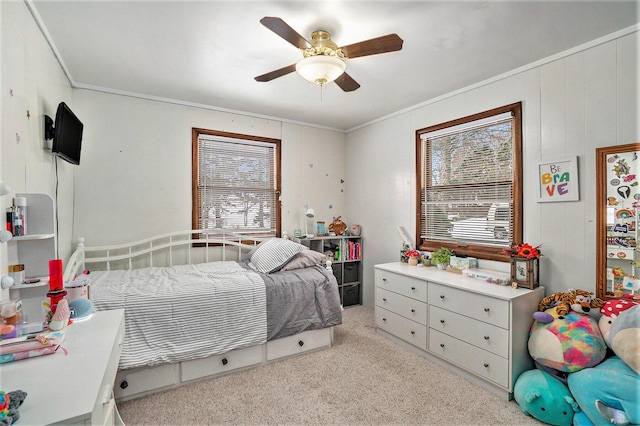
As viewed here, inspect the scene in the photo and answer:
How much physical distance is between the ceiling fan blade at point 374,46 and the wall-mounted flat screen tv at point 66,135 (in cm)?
196

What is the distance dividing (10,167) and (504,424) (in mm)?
3198

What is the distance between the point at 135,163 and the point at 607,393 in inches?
161

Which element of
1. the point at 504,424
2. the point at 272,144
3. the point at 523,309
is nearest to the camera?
the point at 504,424

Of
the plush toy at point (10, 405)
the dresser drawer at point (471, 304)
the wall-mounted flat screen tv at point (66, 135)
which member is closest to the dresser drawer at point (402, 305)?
the dresser drawer at point (471, 304)

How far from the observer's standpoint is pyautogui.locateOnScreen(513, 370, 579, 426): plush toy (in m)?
1.87

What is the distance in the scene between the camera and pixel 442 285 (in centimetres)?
262

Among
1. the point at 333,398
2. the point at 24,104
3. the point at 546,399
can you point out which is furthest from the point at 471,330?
the point at 24,104

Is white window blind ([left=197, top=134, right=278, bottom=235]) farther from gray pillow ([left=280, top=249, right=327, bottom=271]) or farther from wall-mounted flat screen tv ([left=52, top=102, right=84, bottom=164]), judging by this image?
wall-mounted flat screen tv ([left=52, top=102, right=84, bottom=164])

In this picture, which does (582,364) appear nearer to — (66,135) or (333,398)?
(333,398)

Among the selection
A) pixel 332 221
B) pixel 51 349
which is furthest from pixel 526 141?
pixel 51 349

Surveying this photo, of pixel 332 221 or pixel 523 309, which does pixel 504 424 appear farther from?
pixel 332 221

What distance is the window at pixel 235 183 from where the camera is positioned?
11.7 feet

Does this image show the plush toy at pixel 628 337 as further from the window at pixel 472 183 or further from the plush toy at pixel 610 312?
the window at pixel 472 183

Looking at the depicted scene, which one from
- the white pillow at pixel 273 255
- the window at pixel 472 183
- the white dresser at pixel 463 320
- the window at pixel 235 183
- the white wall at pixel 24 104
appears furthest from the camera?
the window at pixel 235 183
